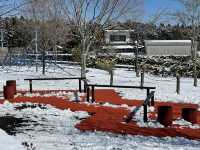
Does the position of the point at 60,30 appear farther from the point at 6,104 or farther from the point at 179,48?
the point at 179,48

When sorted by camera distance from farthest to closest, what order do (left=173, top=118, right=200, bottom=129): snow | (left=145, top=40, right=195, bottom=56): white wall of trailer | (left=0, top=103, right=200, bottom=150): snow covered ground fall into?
1. (left=145, top=40, right=195, bottom=56): white wall of trailer
2. (left=173, top=118, right=200, bottom=129): snow
3. (left=0, top=103, right=200, bottom=150): snow covered ground

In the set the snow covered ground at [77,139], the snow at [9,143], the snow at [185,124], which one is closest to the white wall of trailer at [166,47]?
the snow at [185,124]

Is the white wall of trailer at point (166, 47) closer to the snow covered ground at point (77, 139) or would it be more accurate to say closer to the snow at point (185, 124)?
the snow at point (185, 124)

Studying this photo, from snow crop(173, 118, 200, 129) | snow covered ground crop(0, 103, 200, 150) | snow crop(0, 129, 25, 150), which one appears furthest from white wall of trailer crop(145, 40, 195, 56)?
snow crop(0, 129, 25, 150)

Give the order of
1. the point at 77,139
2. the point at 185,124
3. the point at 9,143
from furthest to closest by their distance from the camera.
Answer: the point at 185,124 → the point at 77,139 → the point at 9,143

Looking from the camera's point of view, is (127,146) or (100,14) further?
(100,14)

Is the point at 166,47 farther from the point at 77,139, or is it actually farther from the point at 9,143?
the point at 9,143

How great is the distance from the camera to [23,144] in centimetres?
862

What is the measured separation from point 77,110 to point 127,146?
199 inches

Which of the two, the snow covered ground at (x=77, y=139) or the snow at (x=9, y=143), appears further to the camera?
the snow covered ground at (x=77, y=139)

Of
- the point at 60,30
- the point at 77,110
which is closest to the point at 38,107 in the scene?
the point at 77,110

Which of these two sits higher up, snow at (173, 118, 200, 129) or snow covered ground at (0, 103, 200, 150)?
snow covered ground at (0, 103, 200, 150)

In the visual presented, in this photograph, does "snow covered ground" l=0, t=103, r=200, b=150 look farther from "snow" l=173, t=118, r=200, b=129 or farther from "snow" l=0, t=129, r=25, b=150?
"snow" l=173, t=118, r=200, b=129

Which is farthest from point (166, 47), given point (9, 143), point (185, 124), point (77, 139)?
point (9, 143)
